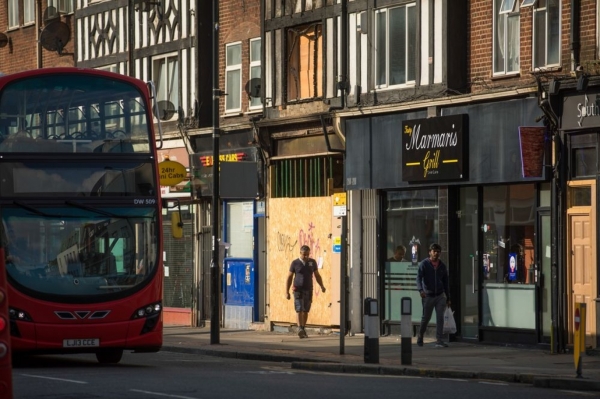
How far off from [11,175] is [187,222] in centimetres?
1554

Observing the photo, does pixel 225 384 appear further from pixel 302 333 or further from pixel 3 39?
pixel 3 39

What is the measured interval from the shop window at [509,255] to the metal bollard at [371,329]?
181 inches

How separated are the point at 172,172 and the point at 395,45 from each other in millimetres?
7123

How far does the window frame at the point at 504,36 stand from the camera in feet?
82.5

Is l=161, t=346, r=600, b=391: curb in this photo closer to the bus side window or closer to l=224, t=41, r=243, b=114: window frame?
the bus side window

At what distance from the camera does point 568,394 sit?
647 inches

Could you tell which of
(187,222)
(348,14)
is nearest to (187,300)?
(187,222)

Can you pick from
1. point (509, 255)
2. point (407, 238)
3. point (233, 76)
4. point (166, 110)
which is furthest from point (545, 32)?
point (166, 110)

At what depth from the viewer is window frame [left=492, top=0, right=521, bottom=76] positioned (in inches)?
990

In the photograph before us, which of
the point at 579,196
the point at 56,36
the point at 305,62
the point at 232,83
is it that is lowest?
the point at 579,196

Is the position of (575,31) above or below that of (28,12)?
below

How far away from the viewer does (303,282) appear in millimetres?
29188

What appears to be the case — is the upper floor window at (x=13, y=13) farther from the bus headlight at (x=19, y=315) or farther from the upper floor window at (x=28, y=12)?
the bus headlight at (x=19, y=315)

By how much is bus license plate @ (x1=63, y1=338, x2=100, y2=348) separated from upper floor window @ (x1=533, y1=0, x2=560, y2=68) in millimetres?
9578
